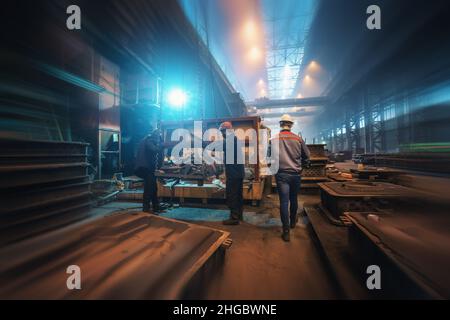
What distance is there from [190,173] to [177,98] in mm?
5352

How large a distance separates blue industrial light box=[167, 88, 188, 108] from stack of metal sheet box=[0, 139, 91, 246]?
5375 millimetres

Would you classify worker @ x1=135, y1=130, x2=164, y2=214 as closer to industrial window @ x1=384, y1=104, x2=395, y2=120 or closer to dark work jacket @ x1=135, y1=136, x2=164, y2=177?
dark work jacket @ x1=135, y1=136, x2=164, y2=177

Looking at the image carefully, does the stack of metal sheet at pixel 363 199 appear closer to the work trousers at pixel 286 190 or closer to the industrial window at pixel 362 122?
Answer: the work trousers at pixel 286 190

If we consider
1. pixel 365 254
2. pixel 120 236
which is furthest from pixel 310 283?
pixel 120 236

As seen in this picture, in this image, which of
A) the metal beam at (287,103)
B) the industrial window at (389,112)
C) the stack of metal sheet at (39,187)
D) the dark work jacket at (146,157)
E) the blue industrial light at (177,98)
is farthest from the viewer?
the metal beam at (287,103)

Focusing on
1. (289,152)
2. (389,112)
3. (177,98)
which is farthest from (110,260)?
(389,112)

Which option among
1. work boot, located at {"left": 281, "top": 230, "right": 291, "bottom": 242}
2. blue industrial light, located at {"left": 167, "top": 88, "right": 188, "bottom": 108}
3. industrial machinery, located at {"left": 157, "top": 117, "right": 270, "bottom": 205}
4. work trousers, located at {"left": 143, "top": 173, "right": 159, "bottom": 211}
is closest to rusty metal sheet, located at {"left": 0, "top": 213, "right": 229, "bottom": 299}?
work boot, located at {"left": 281, "top": 230, "right": 291, "bottom": 242}

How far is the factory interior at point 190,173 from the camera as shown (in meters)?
1.34

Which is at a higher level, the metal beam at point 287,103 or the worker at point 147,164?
the metal beam at point 287,103

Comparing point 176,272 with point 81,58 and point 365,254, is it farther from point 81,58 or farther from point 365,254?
point 81,58

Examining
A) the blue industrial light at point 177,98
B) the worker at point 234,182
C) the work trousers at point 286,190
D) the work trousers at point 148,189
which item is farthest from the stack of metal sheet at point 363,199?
the blue industrial light at point 177,98

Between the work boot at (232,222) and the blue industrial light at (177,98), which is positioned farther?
the blue industrial light at (177,98)

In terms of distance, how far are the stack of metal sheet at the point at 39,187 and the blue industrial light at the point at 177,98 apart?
5.37 m

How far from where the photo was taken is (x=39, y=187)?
2.66 m
